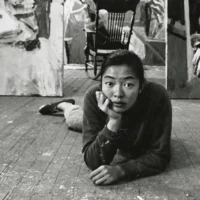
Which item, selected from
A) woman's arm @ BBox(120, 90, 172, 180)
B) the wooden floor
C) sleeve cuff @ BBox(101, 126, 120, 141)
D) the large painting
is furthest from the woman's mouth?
the large painting

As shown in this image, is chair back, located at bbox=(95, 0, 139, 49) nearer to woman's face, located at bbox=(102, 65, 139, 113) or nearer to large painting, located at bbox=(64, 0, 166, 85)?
large painting, located at bbox=(64, 0, 166, 85)

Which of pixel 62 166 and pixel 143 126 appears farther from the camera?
pixel 62 166

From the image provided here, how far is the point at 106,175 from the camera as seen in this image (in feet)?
5.96

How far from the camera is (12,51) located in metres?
4.39

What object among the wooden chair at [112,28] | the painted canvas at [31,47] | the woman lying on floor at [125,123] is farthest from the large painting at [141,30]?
the woman lying on floor at [125,123]

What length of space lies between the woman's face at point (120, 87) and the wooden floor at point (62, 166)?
43 centimetres

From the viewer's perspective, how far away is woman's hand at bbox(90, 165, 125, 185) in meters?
1.81

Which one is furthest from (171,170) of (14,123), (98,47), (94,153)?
(98,47)

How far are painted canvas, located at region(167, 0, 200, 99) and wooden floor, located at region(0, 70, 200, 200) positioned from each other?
3.33 feet

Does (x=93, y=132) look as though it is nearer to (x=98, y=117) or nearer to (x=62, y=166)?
(x=98, y=117)

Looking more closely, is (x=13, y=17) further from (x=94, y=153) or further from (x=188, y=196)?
(x=188, y=196)

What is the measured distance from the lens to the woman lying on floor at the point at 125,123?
1.76 meters

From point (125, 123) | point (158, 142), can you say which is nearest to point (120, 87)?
point (125, 123)

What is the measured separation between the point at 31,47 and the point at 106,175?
2.89m
